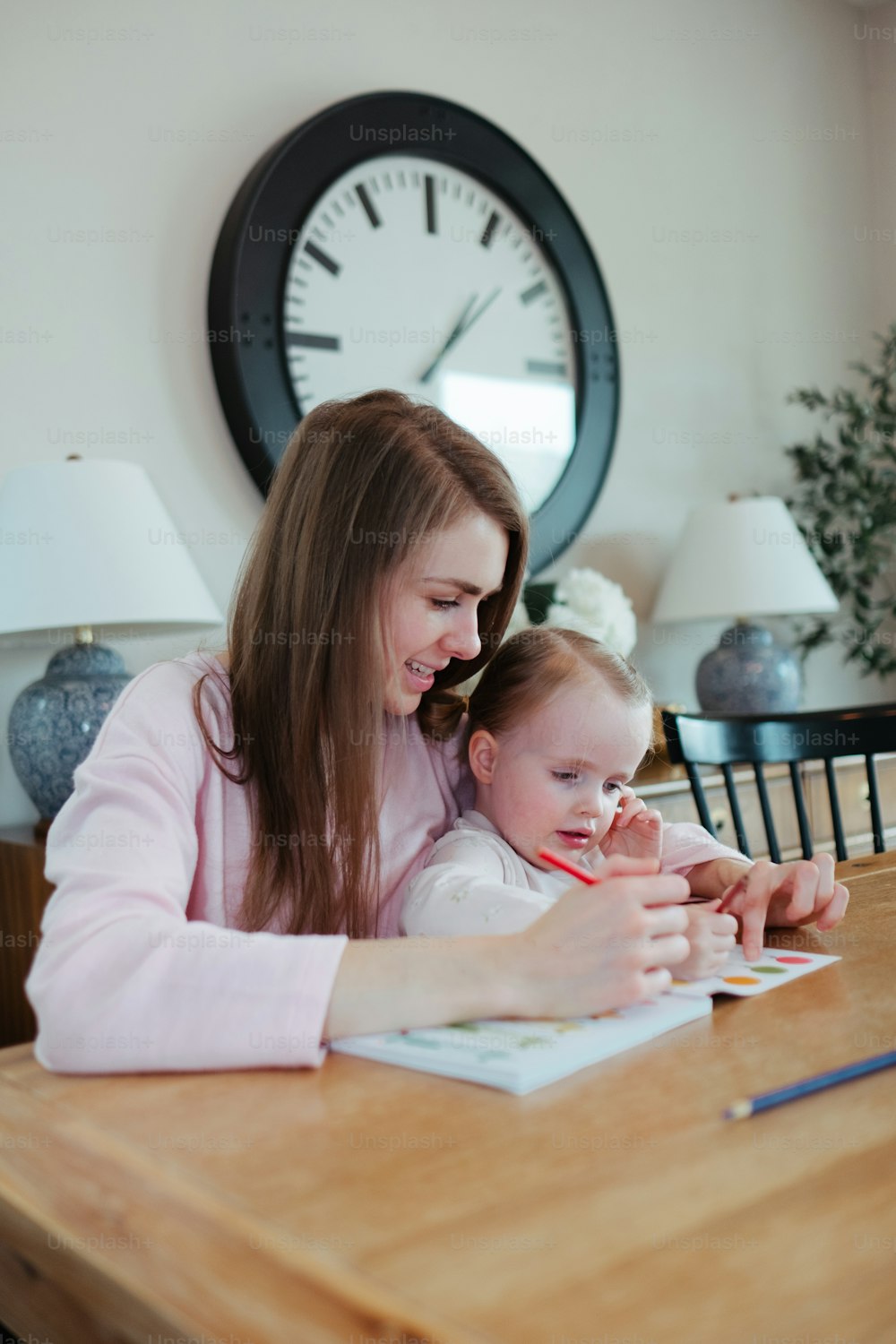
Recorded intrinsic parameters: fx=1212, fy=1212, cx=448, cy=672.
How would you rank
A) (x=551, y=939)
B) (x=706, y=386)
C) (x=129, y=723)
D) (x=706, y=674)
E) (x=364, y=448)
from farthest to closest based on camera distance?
(x=706, y=386) → (x=706, y=674) → (x=364, y=448) → (x=129, y=723) → (x=551, y=939)

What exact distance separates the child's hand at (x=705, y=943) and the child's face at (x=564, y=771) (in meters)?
0.29

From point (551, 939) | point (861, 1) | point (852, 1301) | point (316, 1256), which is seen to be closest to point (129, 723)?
point (551, 939)

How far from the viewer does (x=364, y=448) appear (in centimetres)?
117

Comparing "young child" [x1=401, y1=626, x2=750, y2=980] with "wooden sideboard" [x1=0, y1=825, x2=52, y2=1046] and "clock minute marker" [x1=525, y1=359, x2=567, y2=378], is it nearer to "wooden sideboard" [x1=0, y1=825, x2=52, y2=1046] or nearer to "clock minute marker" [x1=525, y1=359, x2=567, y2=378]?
"wooden sideboard" [x1=0, y1=825, x2=52, y2=1046]

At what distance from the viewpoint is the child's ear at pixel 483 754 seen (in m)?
1.28

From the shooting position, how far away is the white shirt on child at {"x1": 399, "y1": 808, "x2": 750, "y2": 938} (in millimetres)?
1003

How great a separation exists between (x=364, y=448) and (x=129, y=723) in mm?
351

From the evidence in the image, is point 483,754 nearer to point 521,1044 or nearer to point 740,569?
point 521,1044

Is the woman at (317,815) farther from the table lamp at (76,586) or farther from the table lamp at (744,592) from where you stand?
the table lamp at (744,592)

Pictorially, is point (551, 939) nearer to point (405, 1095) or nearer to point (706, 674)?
point (405, 1095)

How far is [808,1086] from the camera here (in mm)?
680

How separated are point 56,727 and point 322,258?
3.99 feet

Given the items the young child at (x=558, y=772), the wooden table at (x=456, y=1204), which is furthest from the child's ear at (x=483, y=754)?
the wooden table at (x=456, y=1204)

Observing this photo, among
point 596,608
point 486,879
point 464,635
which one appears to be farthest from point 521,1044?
point 596,608
